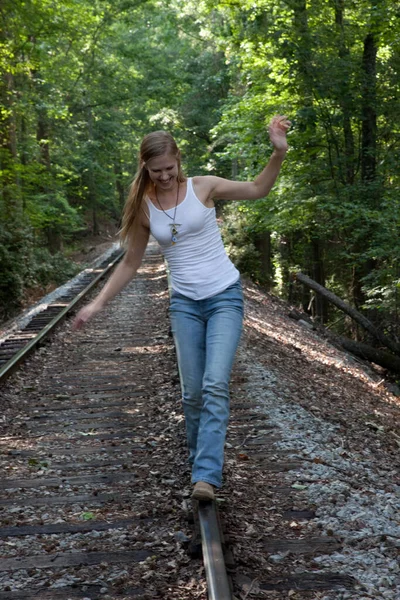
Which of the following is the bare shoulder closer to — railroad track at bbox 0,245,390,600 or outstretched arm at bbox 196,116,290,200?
outstretched arm at bbox 196,116,290,200

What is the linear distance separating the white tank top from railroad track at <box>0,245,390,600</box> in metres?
1.25

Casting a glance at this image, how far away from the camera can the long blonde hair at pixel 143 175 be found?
12.1 feet

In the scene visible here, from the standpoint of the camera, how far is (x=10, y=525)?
3.92m

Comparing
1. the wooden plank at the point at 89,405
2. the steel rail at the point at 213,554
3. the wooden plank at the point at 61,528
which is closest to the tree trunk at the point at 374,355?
the wooden plank at the point at 89,405

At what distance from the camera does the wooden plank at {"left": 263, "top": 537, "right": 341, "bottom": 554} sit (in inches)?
133

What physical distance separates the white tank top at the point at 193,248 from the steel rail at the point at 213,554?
3.94 ft

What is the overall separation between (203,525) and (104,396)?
3.70 metres

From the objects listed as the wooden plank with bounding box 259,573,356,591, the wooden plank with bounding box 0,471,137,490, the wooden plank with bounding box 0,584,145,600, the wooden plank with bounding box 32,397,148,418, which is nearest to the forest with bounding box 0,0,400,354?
the wooden plank with bounding box 32,397,148,418

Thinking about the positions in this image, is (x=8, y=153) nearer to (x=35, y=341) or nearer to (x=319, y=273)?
(x=319, y=273)

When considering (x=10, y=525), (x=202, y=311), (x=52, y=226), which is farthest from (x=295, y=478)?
(x=52, y=226)

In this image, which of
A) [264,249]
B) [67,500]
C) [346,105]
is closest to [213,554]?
[67,500]

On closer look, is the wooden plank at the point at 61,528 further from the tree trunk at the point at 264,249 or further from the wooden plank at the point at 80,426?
the tree trunk at the point at 264,249

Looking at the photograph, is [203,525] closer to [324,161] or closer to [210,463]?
[210,463]

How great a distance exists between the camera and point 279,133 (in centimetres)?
365
